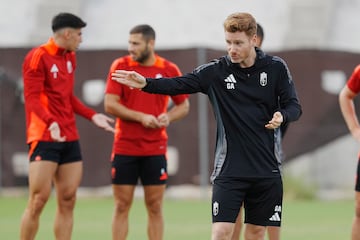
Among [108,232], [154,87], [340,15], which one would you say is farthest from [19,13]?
[154,87]

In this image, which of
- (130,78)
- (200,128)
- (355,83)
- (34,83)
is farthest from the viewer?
(200,128)

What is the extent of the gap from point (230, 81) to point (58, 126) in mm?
2741

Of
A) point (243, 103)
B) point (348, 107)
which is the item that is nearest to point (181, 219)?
point (348, 107)

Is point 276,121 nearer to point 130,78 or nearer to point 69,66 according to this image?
point 130,78

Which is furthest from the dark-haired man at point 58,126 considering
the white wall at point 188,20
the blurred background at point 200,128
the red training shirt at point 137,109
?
the white wall at point 188,20

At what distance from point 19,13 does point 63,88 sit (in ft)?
51.4

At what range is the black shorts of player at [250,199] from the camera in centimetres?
865

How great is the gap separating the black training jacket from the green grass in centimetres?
466

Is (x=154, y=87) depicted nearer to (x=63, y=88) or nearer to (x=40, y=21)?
(x=63, y=88)

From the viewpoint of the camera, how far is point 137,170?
1152cm

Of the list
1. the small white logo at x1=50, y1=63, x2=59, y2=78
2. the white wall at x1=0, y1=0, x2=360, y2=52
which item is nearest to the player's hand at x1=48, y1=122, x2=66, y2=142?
the small white logo at x1=50, y1=63, x2=59, y2=78

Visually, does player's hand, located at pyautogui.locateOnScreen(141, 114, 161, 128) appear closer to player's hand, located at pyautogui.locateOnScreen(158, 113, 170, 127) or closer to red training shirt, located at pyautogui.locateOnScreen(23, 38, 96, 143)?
player's hand, located at pyautogui.locateOnScreen(158, 113, 170, 127)

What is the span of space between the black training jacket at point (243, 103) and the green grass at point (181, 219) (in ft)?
15.3

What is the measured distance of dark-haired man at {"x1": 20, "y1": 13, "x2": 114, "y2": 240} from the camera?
10.9 m
